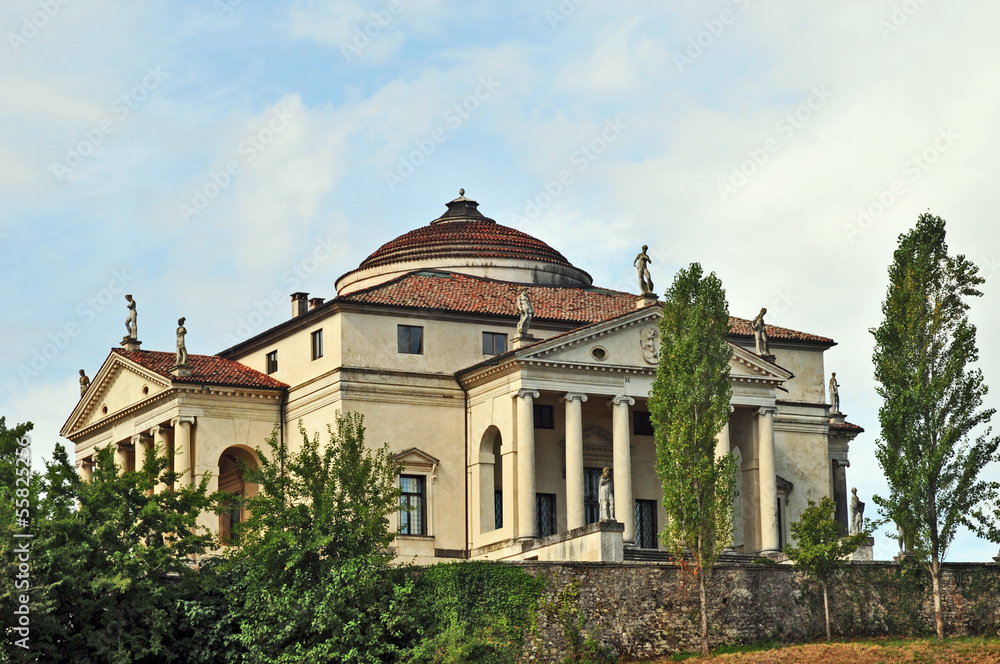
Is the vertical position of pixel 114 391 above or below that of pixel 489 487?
above

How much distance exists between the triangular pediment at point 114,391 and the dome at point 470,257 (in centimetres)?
1160

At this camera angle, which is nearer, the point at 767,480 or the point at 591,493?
the point at 767,480

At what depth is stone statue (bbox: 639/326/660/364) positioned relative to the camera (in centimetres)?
6719

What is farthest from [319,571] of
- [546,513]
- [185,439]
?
[546,513]

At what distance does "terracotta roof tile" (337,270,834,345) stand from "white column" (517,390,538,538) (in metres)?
5.65

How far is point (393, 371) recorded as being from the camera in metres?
67.8

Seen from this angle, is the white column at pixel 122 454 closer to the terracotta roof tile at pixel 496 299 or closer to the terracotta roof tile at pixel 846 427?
the terracotta roof tile at pixel 496 299

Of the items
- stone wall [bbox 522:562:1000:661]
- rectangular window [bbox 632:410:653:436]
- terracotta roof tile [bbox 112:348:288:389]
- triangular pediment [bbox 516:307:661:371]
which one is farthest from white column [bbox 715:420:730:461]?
terracotta roof tile [bbox 112:348:288:389]

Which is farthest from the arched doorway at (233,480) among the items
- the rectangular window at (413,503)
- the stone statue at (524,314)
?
the stone statue at (524,314)

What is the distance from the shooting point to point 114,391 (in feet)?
244

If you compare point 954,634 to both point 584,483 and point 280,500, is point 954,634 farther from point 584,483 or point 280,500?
point 280,500

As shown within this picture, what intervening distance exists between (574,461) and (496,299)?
929 centimetres

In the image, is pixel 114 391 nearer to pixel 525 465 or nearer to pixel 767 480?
pixel 525 465

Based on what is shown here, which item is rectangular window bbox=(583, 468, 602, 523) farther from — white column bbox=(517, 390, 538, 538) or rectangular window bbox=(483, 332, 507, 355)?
rectangular window bbox=(483, 332, 507, 355)
